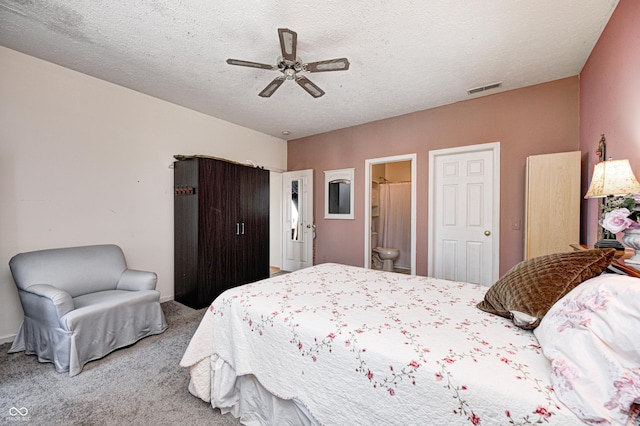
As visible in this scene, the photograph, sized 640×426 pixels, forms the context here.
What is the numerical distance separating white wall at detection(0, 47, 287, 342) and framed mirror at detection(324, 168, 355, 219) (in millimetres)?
2082

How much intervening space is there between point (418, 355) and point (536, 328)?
52cm

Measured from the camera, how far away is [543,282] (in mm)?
1138

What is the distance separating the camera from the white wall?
239 cm

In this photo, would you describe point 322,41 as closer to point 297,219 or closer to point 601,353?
point 601,353

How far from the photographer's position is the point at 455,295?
5.45 ft

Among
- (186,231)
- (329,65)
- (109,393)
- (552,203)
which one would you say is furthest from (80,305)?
(552,203)

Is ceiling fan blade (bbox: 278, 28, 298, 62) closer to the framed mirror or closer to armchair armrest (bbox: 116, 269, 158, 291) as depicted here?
armchair armrest (bbox: 116, 269, 158, 291)

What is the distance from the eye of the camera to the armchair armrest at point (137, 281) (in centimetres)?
255

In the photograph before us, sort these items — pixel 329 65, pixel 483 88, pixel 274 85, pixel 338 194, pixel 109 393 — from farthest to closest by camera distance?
1. pixel 338 194
2. pixel 483 88
3. pixel 274 85
4. pixel 329 65
5. pixel 109 393

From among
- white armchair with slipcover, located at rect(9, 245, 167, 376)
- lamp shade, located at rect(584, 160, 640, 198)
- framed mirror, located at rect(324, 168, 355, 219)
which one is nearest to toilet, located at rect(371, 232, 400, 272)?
framed mirror, located at rect(324, 168, 355, 219)

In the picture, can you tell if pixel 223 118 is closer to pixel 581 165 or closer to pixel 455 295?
pixel 455 295

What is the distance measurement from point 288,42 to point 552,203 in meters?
2.84

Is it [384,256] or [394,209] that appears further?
[394,209]

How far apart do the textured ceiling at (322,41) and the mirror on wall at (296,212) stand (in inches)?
81.1
